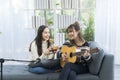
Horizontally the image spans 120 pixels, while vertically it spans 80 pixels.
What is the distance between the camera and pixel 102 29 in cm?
551

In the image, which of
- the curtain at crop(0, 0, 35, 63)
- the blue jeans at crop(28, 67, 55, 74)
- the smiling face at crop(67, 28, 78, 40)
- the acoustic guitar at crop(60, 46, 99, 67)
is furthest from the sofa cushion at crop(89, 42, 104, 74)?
the curtain at crop(0, 0, 35, 63)

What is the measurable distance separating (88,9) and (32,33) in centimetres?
127

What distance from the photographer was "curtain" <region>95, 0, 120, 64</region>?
5.44 meters

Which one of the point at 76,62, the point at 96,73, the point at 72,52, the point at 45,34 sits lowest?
the point at 96,73

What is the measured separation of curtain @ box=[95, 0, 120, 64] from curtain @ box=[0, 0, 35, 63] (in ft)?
4.48

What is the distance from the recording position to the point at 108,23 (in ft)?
18.0

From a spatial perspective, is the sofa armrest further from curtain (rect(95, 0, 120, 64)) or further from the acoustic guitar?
curtain (rect(95, 0, 120, 64))

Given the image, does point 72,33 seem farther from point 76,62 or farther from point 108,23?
point 108,23

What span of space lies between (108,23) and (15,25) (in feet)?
6.26

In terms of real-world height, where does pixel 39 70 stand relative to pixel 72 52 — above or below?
below

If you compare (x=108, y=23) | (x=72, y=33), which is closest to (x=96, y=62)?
(x=72, y=33)

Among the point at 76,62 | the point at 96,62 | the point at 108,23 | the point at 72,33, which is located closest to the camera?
the point at 96,62

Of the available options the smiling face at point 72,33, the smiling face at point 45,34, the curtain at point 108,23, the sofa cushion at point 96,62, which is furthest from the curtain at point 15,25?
the sofa cushion at point 96,62

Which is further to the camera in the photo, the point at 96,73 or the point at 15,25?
the point at 15,25
